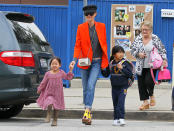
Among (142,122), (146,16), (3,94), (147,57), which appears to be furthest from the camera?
(146,16)

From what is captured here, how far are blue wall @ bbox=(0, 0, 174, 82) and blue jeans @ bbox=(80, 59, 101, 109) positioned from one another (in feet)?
20.0

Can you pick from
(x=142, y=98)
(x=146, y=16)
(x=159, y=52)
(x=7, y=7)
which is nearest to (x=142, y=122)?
(x=142, y=98)

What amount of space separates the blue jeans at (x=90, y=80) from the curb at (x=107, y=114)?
1093 mm

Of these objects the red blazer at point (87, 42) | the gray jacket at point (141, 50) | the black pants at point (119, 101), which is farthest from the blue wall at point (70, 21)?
the black pants at point (119, 101)

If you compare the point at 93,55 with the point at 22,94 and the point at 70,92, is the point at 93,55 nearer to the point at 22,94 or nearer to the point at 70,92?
the point at 22,94

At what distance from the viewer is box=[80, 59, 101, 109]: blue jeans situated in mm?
7891

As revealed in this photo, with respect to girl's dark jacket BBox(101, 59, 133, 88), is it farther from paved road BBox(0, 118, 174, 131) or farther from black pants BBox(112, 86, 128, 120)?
paved road BBox(0, 118, 174, 131)

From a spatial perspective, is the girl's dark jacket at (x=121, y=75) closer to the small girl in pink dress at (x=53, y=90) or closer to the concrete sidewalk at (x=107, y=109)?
the small girl in pink dress at (x=53, y=90)

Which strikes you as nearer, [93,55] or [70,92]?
[93,55]

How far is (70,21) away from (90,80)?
6.52 meters

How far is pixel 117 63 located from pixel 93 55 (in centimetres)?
43

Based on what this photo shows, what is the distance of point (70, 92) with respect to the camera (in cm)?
1288

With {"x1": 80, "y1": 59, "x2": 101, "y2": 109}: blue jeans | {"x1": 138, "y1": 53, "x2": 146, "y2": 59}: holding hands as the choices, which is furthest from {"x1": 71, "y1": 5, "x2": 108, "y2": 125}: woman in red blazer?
{"x1": 138, "y1": 53, "x2": 146, "y2": 59}: holding hands

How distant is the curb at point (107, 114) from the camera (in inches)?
351
